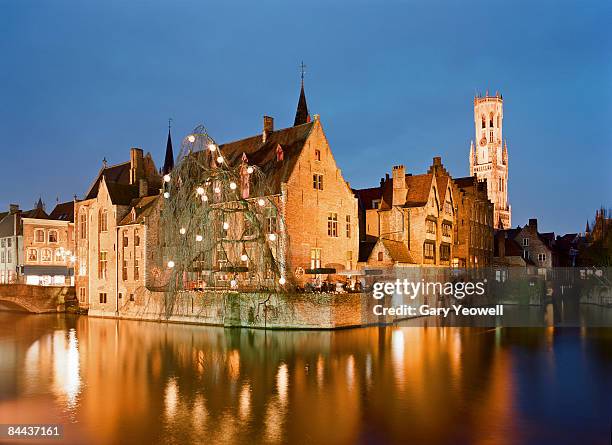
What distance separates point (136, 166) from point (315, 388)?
158 ft

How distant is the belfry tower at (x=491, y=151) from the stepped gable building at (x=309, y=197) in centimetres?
13183

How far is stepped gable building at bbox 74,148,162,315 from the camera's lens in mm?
54594

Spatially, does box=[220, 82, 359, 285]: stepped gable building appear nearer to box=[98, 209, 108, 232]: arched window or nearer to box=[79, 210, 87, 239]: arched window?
box=[98, 209, 108, 232]: arched window

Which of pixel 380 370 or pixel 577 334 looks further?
pixel 577 334

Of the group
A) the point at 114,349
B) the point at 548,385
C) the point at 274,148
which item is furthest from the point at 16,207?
the point at 548,385

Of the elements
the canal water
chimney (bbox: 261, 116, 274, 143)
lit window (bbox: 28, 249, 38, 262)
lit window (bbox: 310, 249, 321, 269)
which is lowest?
the canal water

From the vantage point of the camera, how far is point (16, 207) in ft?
263

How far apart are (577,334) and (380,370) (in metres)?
19.9

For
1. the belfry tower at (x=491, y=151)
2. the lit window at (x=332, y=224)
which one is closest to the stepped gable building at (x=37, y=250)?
the lit window at (x=332, y=224)

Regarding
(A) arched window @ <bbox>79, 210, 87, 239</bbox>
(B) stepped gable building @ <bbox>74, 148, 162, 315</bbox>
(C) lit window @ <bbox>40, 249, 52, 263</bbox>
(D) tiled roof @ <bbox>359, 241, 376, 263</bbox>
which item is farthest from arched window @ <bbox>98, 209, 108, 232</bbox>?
(D) tiled roof @ <bbox>359, 241, 376, 263</bbox>

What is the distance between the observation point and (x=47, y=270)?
71250 millimetres

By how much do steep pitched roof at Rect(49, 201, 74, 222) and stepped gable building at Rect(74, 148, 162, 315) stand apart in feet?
56.7

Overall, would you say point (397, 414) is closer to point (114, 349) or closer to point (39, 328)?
point (114, 349)

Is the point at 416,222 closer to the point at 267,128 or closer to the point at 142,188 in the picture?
the point at 267,128
